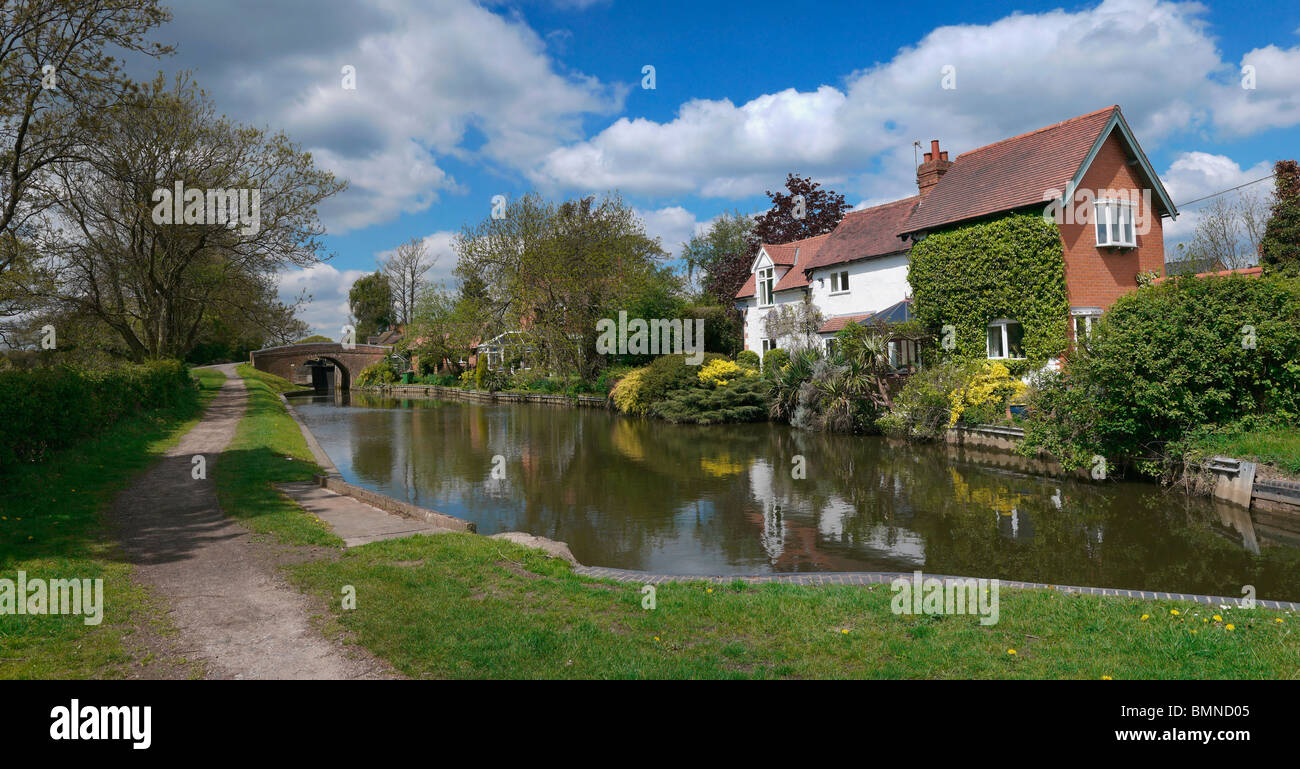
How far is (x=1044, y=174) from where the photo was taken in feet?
72.4

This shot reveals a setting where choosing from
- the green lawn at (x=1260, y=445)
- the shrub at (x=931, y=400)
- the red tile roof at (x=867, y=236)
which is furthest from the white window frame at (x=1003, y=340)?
the green lawn at (x=1260, y=445)

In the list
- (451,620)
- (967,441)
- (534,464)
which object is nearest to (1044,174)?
(967,441)

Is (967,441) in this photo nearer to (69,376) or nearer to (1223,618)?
(1223,618)

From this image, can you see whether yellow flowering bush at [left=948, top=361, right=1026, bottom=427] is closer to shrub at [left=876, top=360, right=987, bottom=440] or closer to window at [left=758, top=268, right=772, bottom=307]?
shrub at [left=876, top=360, right=987, bottom=440]

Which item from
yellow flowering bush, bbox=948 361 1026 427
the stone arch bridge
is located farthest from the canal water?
the stone arch bridge

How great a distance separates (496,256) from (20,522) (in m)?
36.2

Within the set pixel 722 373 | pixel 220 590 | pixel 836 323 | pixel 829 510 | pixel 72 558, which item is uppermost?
pixel 836 323

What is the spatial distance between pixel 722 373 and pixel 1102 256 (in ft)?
47.0

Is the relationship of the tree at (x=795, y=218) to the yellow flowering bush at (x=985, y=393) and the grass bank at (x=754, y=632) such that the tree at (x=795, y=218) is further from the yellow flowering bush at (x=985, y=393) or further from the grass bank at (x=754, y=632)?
the grass bank at (x=754, y=632)

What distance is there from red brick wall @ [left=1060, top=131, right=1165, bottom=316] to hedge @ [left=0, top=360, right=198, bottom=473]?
25.5 metres

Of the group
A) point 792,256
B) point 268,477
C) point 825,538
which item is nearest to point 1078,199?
point 792,256

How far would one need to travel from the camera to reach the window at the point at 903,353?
25.7m

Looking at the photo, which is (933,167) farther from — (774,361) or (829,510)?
(829,510)

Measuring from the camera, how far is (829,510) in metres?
13.3
